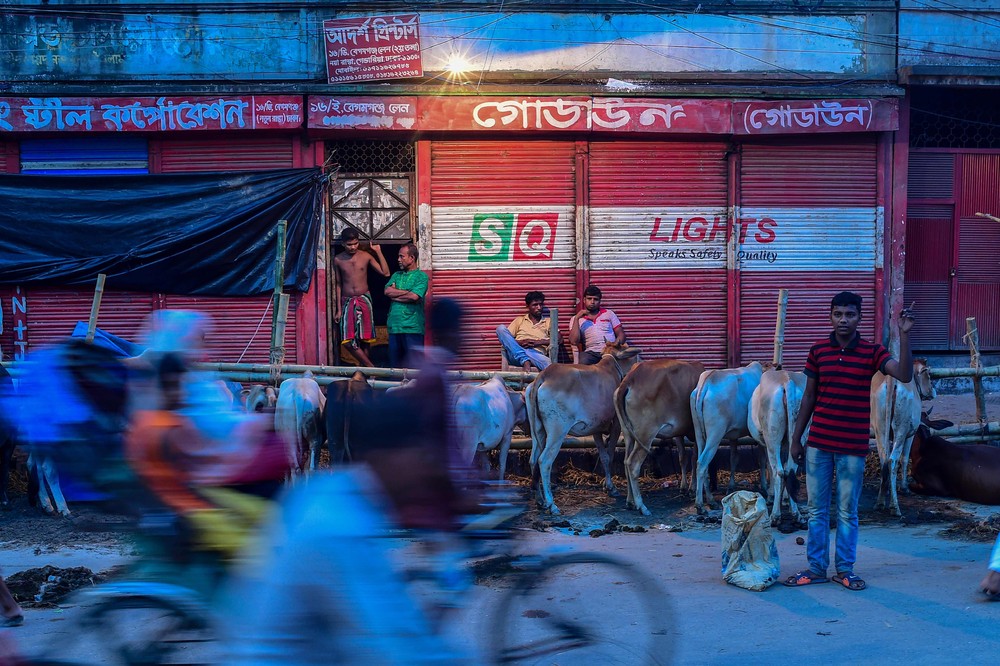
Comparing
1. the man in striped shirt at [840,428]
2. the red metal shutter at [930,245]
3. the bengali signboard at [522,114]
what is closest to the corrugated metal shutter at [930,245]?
the red metal shutter at [930,245]

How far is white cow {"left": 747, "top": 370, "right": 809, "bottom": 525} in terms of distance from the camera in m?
7.99

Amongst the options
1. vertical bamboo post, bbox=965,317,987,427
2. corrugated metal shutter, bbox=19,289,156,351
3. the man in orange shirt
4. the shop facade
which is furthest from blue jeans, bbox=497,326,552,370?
vertical bamboo post, bbox=965,317,987,427

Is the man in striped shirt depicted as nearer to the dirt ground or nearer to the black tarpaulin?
the dirt ground

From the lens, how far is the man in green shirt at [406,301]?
1086 cm

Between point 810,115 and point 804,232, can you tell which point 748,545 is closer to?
point 804,232

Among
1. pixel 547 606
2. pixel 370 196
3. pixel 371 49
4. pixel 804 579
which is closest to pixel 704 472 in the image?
pixel 804 579

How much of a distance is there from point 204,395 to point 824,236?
9629 millimetres

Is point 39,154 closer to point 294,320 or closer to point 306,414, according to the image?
point 294,320

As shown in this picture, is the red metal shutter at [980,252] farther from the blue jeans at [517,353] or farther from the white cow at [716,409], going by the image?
the blue jeans at [517,353]

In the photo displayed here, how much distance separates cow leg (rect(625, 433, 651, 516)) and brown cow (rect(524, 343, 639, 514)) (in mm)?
369

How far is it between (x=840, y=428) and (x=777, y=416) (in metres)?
2.21

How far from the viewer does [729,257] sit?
12.0 metres

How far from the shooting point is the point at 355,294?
1143 centimetres

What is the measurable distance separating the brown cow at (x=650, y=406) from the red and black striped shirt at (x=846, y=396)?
2872 millimetres
